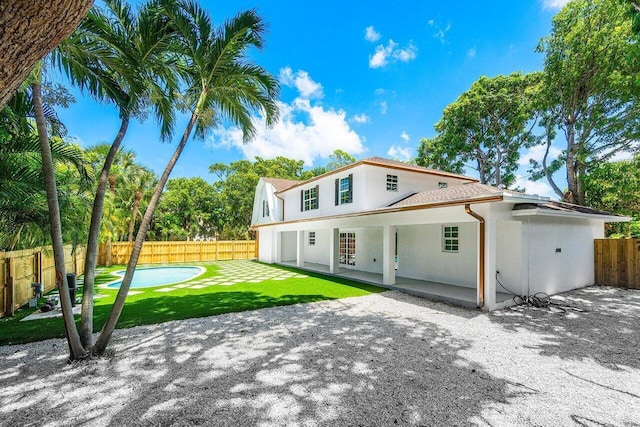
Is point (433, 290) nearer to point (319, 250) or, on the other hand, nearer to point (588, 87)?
point (319, 250)

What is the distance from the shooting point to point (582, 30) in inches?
587

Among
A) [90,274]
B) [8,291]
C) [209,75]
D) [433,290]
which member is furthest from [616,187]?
[8,291]

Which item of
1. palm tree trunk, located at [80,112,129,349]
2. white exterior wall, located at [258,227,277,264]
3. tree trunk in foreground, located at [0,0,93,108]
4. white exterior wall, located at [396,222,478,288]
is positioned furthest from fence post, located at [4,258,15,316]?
white exterior wall, located at [258,227,277,264]

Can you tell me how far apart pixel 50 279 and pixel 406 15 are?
58.9 ft

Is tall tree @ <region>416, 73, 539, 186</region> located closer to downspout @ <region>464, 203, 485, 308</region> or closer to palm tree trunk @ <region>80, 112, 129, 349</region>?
downspout @ <region>464, 203, 485, 308</region>

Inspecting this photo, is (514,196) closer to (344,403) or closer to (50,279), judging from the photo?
A: (344,403)

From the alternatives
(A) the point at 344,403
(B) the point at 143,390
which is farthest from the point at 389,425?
(B) the point at 143,390

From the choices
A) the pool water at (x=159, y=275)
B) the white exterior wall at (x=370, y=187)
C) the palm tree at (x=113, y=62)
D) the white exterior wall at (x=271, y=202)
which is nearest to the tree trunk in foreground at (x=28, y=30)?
the palm tree at (x=113, y=62)

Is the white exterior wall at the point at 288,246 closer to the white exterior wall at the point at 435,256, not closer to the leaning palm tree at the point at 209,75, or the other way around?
the white exterior wall at the point at 435,256

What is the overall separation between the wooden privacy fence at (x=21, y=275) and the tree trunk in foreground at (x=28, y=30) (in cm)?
863

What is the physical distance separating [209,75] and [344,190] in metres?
10.5

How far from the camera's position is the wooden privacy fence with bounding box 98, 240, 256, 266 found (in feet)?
65.9

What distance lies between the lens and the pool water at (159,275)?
1369 centimetres

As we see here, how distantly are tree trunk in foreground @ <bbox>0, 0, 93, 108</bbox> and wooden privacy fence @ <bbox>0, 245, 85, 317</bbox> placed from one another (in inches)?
340
